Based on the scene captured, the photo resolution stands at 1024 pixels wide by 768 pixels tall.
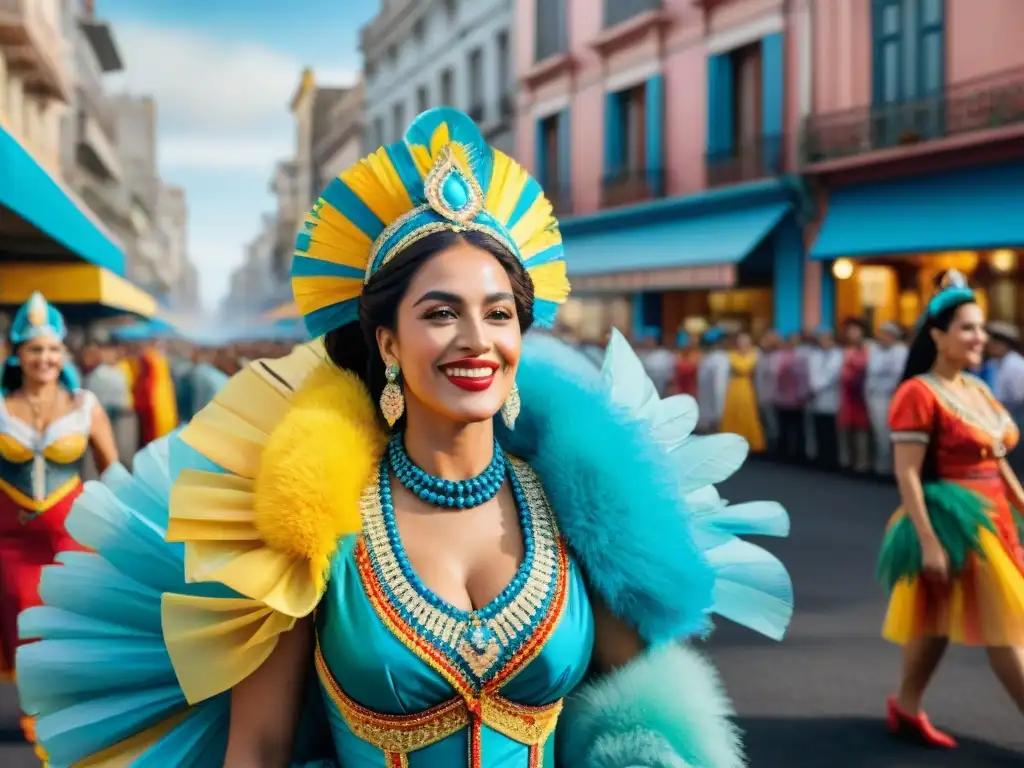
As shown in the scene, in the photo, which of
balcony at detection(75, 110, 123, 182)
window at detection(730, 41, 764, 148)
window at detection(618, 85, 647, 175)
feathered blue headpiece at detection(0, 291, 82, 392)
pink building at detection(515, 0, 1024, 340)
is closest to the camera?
feathered blue headpiece at detection(0, 291, 82, 392)

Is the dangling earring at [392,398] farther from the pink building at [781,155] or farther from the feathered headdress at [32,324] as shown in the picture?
the pink building at [781,155]

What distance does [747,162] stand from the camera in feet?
61.3

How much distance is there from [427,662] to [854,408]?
39.2 ft

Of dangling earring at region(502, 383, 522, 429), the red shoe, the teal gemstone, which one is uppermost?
the teal gemstone

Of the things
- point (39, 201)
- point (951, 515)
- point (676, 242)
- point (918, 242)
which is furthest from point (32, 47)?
point (951, 515)

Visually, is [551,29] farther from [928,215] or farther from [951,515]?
[951,515]

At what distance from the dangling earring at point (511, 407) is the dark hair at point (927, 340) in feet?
9.88

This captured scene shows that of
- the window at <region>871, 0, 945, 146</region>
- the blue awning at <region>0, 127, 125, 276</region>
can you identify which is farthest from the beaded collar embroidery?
the window at <region>871, 0, 945, 146</region>

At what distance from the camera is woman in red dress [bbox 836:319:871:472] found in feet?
42.6

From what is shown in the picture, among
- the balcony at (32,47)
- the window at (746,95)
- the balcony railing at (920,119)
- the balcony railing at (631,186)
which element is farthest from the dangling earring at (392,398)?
the balcony at (32,47)

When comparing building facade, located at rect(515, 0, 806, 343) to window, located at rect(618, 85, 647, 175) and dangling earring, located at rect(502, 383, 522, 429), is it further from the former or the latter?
dangling earring, located at rect(502, 383, 522, 429)

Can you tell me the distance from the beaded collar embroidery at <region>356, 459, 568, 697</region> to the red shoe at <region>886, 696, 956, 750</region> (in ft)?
10.7

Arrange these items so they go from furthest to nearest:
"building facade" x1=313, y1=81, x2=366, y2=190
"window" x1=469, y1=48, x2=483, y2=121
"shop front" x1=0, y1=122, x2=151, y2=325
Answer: "building facade" x1=313, y1=81, x2=366, y2=190 → "window" x1=469, y1=48, x2=483, y2=121 → "shop front" x1=0, y1=122, x2=151, y2=325

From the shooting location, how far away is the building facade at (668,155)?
1814cm
